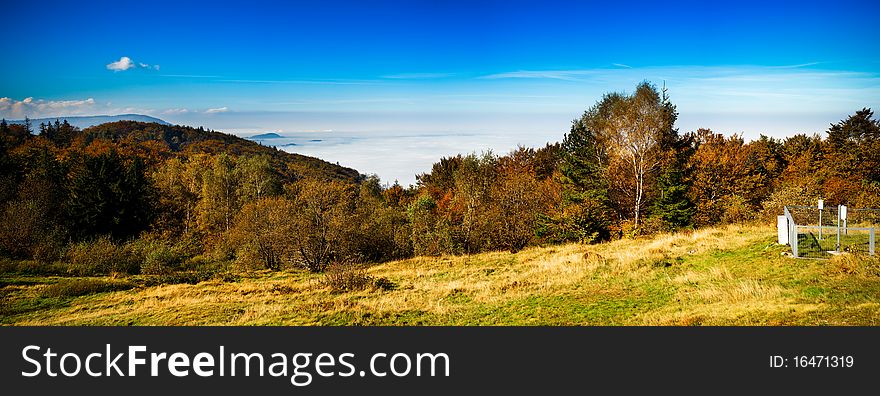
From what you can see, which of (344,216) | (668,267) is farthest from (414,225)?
(668,267)

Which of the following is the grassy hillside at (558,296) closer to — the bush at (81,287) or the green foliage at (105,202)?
the bush at (81,287)

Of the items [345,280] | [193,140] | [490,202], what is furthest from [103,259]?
[193,140]

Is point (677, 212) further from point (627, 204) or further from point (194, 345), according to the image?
point (194, 345)

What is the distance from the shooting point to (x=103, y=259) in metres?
30.1

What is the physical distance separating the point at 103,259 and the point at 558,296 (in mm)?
29833

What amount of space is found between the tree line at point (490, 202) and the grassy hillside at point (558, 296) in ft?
35.4

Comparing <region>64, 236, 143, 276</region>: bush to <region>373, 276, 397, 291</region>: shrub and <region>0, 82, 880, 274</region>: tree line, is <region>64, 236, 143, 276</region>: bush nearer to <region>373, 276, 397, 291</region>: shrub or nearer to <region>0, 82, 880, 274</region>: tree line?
<region>0, 82, 880, 274</region>: tree line

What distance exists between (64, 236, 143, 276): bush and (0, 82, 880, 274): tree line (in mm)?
130

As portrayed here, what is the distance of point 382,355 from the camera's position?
872 cm

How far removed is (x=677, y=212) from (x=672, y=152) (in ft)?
15.9

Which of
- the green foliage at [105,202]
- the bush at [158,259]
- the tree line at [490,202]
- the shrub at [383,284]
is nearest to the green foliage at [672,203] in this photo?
the tree line at [490,202]

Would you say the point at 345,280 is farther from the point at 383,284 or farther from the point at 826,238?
the point at 826,238

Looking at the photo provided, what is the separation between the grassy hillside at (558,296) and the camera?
1148 cm

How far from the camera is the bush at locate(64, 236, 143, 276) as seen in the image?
2914 centimetres
